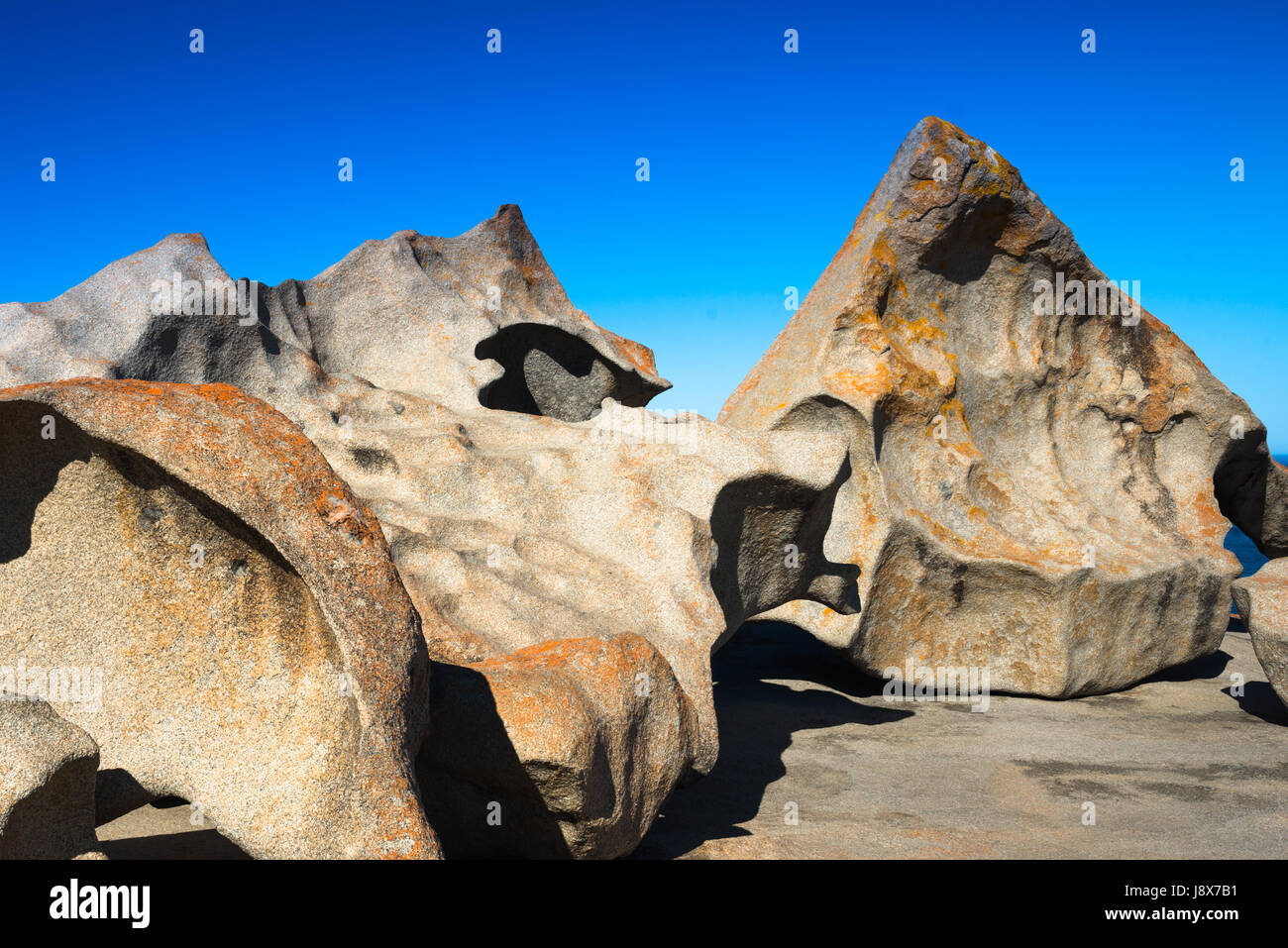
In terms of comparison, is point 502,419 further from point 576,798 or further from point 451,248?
point 576,798

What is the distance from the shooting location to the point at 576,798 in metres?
3.74

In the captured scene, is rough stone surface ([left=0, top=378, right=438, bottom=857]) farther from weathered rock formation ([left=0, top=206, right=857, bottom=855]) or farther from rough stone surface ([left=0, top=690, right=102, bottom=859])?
weathered rock formation ([left=0, top=206, right=857, bottom=855])

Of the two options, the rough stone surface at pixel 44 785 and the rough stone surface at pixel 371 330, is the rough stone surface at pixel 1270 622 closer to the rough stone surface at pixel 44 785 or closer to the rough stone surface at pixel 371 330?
the rough stone surface at pixel 371 330

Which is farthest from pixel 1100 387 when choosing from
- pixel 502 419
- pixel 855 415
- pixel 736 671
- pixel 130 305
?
pixel 130 305

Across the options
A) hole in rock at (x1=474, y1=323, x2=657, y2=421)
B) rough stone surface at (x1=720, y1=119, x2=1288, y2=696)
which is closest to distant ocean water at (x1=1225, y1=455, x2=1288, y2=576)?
rough stone surface at (x1=720, y1=119, x2=1288, y2=696)

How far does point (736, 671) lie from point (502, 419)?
3198mm

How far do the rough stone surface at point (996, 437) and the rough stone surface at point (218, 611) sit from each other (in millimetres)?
4651

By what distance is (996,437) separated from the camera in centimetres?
827

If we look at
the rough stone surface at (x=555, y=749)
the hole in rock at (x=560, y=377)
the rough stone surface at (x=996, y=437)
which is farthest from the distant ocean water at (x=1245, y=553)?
the rough stone surface at (x=555, y=749)

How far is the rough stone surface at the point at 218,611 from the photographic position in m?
2.98

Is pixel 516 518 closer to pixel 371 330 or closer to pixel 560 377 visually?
pixel 371 330

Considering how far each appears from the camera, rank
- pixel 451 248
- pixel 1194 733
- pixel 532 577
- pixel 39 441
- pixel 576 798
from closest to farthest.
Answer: pixel 39 441 → pixel 576 798 → pixel 532 577 → pixel 1194 733 → pixel 451 248

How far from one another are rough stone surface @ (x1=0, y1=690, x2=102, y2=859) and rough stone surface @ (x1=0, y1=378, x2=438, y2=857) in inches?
18.1
